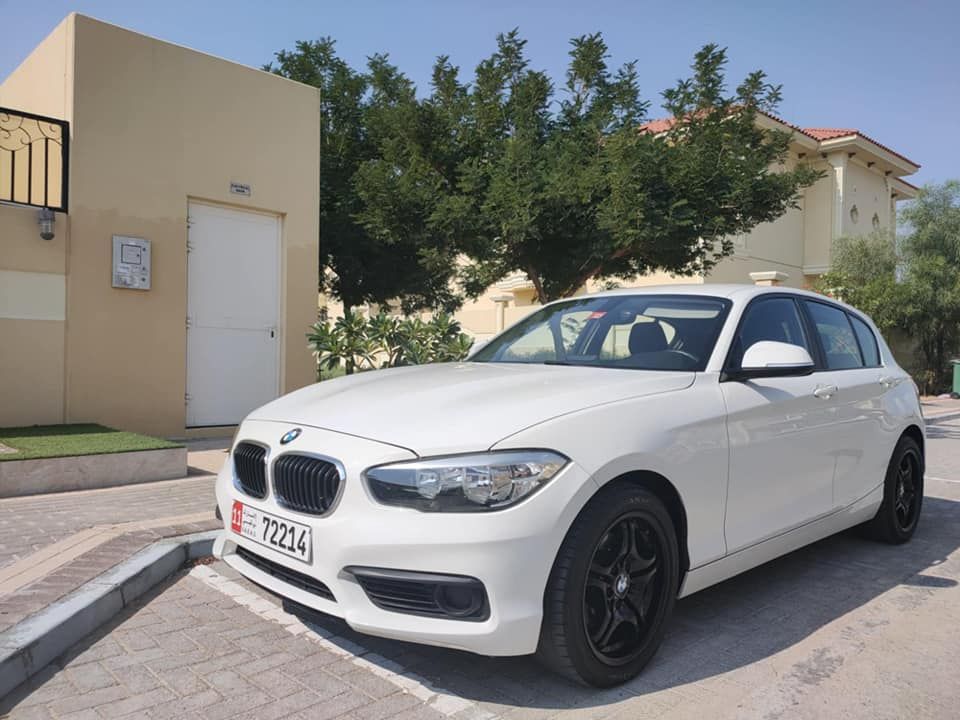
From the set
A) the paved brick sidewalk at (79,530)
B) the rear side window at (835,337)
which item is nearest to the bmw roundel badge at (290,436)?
the paved brick sidewalk at (79,530)

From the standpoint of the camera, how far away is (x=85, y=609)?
3.33 m

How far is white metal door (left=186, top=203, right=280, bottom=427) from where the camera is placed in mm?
9086

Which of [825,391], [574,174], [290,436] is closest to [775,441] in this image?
[825,391]

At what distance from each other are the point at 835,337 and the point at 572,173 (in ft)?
17.9

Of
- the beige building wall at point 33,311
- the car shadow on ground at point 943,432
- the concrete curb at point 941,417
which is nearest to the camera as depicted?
the beige building wall at point 33,311

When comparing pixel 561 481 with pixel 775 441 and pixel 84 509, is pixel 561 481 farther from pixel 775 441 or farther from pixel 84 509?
pixel 84 509

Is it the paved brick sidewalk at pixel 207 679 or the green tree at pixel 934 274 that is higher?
the green tree at pixel 934 274

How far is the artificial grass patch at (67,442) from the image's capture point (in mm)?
6092

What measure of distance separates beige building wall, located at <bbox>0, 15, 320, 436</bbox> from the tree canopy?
6.32 ft

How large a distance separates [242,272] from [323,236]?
181 inches

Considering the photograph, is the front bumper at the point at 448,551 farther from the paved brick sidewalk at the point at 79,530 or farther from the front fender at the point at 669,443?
the paved brick sidewalk at the point at 79,530

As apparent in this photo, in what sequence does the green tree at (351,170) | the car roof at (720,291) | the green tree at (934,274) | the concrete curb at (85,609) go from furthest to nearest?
the green tree at (934,274) < the green tree at (351,170) < the car roof at (720,291) < the concrete curb at (85,609)

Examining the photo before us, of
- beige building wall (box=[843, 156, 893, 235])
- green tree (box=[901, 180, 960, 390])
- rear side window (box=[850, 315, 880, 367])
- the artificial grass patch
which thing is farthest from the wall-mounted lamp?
beige building wall (box=[843, 156, 893, 235])

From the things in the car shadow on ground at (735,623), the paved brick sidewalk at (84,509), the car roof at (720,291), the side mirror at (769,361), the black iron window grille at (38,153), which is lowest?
the car shadow on ground at (735,623)
